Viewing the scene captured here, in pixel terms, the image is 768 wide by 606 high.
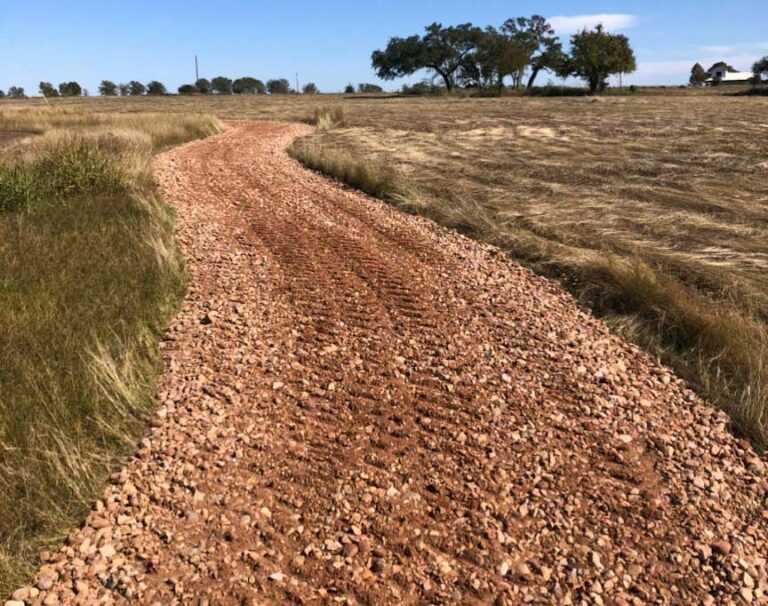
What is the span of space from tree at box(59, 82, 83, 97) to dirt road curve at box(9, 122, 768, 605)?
3936 inches

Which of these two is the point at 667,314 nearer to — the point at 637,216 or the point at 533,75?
the point at 637,216

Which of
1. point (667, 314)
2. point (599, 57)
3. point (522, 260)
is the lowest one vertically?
point (667, 314)

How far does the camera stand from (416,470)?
3.26 m

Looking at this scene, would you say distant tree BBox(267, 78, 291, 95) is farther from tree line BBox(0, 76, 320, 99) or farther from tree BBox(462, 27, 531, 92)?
tree BBox(462, 27, 531, 92)

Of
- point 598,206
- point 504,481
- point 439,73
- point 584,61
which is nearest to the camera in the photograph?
point 504,481

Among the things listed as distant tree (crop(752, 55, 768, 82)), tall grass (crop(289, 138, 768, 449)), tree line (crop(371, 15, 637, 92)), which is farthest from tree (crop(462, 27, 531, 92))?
tall grass (crop(289, 138, 768, 449))

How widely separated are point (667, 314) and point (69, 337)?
5.03m

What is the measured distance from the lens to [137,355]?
13.9 feet

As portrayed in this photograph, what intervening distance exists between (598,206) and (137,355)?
770 centimetres

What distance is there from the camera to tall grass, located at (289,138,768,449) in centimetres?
411

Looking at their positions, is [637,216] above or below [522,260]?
above

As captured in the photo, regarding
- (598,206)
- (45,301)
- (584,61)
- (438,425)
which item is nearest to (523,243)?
(598,206)

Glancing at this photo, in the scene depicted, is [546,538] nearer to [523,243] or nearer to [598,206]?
[523,243]

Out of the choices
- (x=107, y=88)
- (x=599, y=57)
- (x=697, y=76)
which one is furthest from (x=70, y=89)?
(x=697, y=76)
